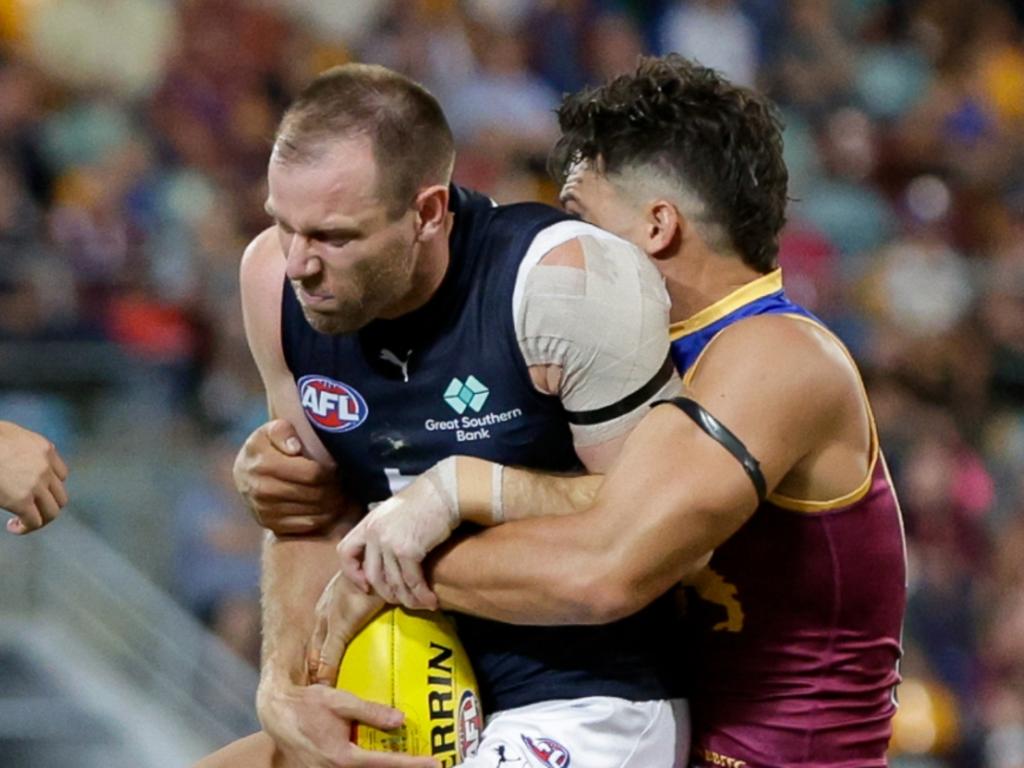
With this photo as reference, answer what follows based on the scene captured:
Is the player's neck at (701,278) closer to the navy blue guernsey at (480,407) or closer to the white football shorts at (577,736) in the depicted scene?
the navy blue guernsey at (480,407)

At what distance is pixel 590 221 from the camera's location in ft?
10.9

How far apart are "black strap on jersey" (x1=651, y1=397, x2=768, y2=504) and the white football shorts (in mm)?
451

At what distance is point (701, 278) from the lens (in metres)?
3.25

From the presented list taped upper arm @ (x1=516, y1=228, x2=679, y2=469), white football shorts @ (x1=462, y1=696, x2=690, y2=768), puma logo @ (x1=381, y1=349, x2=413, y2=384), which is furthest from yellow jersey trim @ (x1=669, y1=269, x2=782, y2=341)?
white football shorts @ (x1=462, y1=696, x2=690, y2=768)

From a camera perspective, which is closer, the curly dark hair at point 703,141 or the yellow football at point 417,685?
the yellow football at point 417,685

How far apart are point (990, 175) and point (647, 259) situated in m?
6.84

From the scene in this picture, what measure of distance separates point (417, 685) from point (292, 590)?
442 millimetres

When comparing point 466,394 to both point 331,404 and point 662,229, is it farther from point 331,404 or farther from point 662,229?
point 662,229

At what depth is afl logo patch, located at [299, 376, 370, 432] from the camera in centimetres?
316

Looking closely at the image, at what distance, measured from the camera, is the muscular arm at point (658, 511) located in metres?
2.85

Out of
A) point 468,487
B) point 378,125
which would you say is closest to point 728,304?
point 468,487

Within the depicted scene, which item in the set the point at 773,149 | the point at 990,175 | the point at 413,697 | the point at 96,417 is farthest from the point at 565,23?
the point at 413,697

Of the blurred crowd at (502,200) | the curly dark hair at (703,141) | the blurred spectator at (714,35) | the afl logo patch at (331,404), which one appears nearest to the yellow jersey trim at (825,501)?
the curly dark hair at (703,141)

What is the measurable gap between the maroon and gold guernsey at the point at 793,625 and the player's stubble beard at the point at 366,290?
0.57 meters
